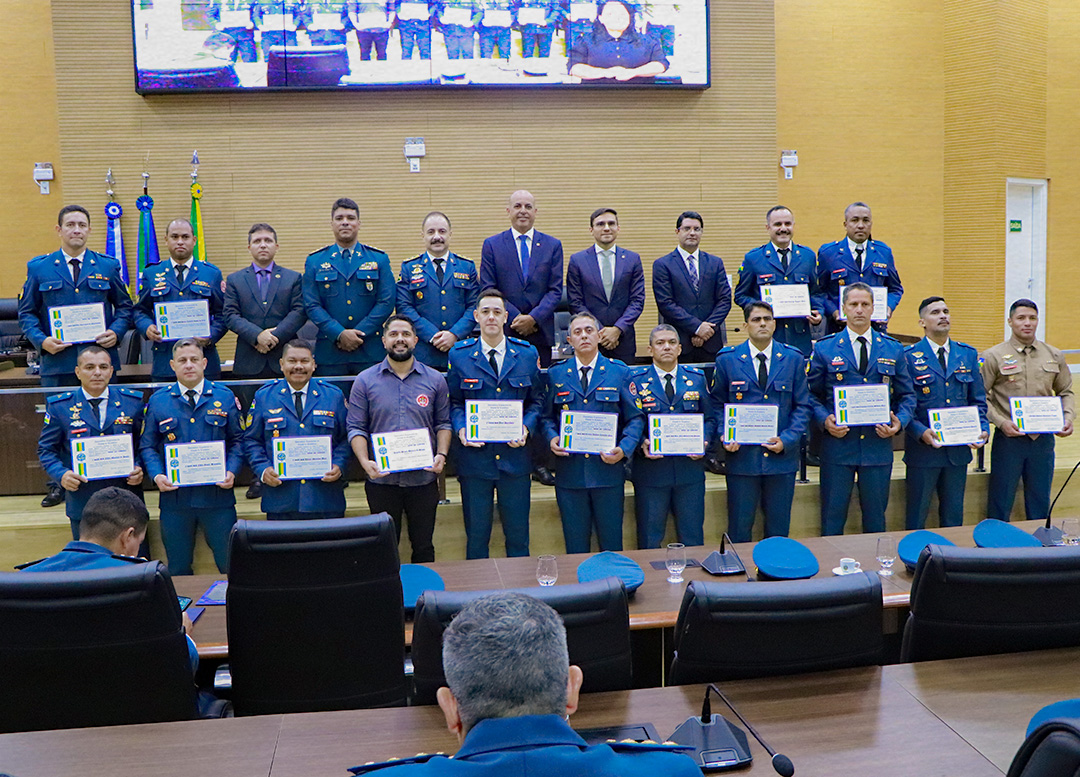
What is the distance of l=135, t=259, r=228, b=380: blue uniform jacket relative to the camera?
20.4ft

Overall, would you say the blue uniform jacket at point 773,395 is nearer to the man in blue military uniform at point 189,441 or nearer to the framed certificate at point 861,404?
the framed certificate at point 861,404

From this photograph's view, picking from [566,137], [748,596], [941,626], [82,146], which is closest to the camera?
[748,596]

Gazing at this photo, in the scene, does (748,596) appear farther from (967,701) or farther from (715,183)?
(715,183)

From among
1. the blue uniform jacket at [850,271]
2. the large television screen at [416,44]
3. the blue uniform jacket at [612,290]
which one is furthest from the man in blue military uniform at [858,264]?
the large television screen at [416,44]

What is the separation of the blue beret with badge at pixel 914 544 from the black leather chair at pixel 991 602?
35.6 inches

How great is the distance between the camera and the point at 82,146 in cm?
834

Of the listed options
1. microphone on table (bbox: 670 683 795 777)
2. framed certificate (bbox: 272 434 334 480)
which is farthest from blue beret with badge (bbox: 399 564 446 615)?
framed certificate (bbox: 272 434 334 480)

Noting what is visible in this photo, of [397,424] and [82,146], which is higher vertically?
[82,146]

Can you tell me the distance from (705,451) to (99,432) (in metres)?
3.49

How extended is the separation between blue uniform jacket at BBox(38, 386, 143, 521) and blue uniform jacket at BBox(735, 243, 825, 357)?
417 centimetres

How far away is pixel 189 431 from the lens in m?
5.21

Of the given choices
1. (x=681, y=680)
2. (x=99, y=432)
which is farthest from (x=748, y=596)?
(x=99, y=432)

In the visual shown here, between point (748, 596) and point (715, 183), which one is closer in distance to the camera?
point (748, 596)

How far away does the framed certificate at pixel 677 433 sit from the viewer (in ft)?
17.4
